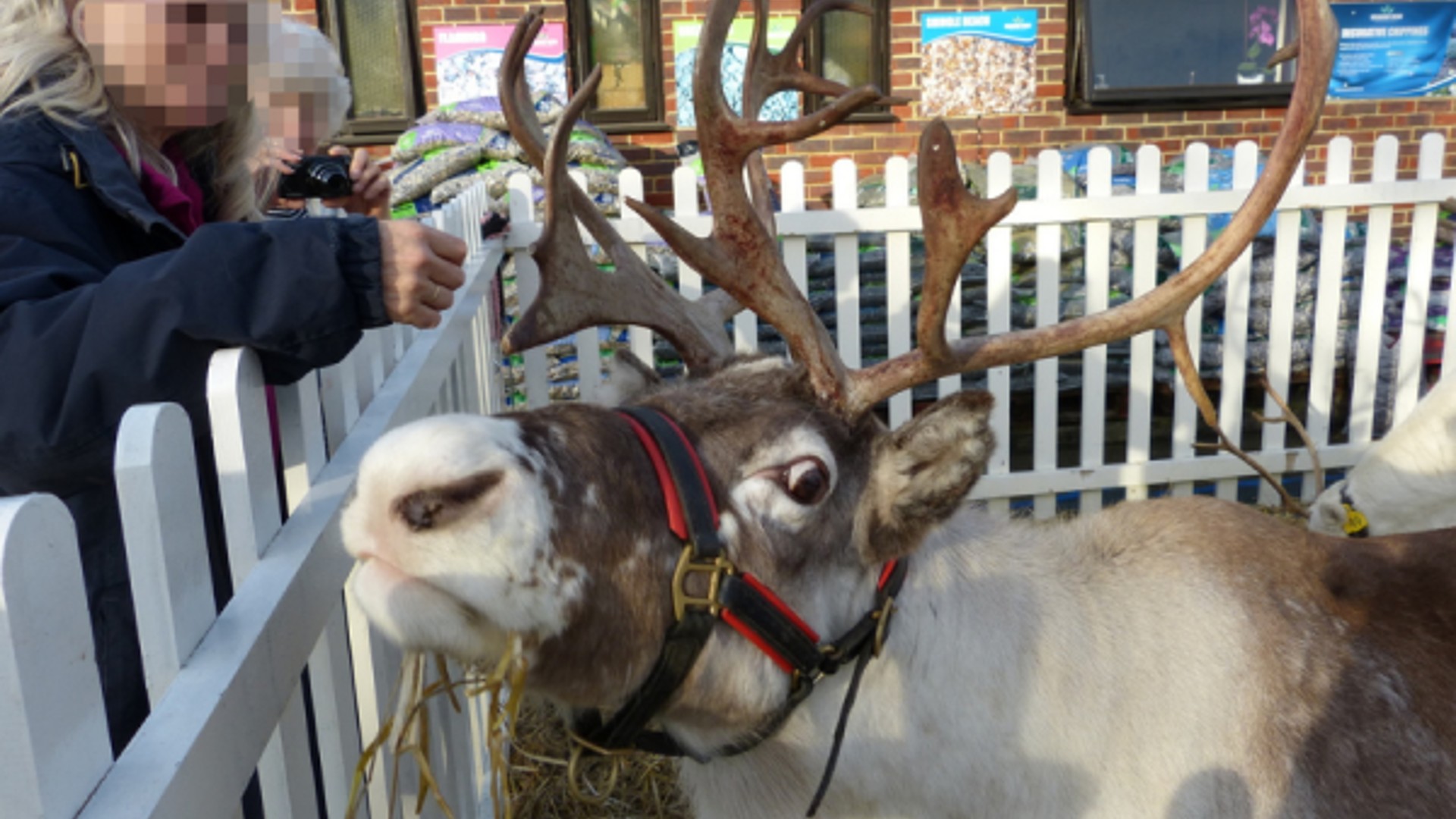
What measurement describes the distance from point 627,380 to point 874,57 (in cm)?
670

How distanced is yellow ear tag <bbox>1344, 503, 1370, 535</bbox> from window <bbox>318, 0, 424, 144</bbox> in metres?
6.60

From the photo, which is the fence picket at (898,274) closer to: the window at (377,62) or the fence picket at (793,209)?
the fence picket at (793,209)

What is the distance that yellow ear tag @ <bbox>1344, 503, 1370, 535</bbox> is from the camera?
3.87 meters

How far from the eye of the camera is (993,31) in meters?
8.21

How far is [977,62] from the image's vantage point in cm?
828

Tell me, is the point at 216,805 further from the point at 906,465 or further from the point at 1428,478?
the point at 1428,478

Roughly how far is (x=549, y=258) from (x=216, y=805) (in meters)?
1.25

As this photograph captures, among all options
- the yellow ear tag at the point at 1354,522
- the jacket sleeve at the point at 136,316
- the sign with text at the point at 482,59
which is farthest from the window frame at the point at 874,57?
the jacket sleeve at the point at 136,316

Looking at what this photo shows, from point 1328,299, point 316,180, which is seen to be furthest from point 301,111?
point 1328,299

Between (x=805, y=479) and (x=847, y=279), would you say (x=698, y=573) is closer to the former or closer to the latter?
(x=805, y=479)

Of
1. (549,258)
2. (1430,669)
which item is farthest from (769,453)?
(1430,669)

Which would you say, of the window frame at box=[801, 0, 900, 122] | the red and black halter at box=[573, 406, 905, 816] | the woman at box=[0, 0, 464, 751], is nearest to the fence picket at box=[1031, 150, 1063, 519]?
the window frame at box=[801, 0, 900, 122]

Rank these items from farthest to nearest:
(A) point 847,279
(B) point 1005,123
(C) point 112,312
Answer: (B) point 1005,123 < (A) point 847,279 < (C) point 112,312

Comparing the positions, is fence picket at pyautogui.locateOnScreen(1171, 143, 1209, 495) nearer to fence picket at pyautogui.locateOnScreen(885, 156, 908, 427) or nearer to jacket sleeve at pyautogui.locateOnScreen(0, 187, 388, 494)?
fence picket at pyautogui.locateOnScreen(885, 156, 908, 427)
